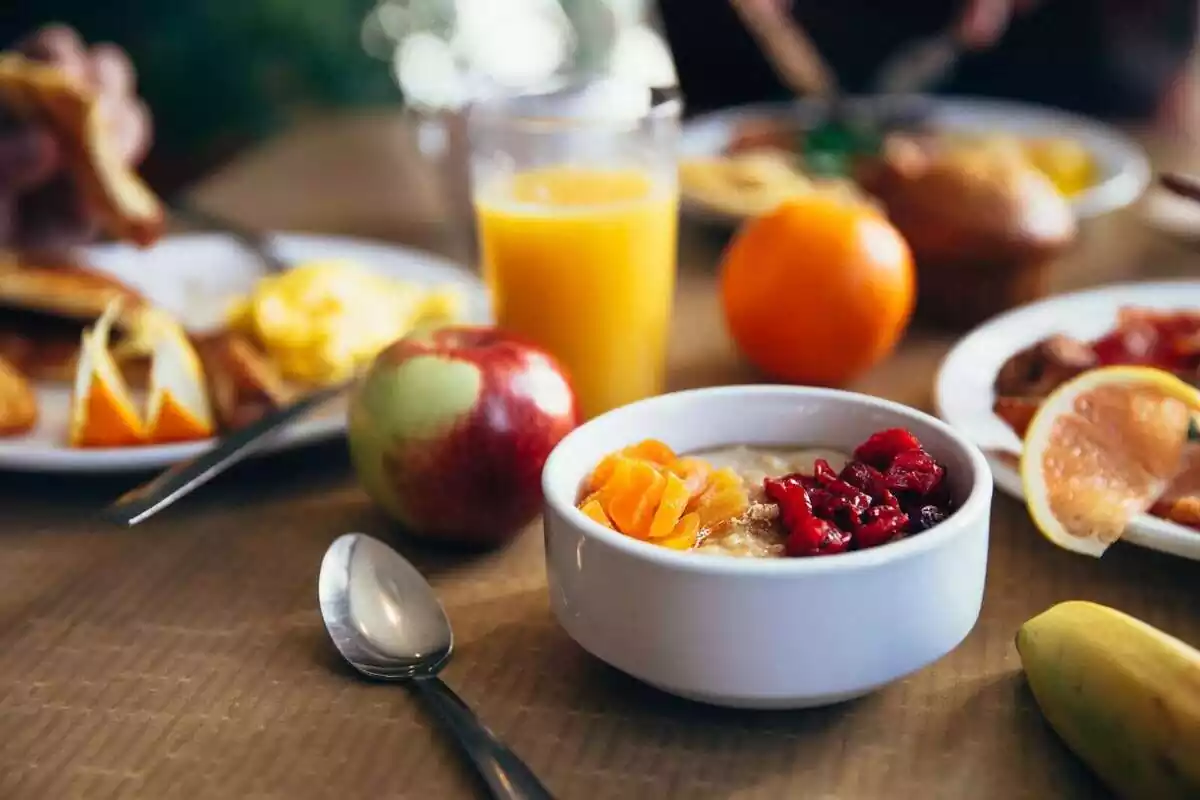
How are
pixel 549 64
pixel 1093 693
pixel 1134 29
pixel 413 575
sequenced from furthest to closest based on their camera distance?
pixel 549 64, pixel 1134 29, pixel 413 575, pixel 1093 693

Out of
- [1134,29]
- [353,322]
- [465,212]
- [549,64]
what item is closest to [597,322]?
[353,322]

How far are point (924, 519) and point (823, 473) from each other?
7cm

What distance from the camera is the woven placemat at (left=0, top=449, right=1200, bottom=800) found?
2.17ft

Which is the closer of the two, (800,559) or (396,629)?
(800,559)

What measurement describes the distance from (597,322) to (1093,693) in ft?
2.10

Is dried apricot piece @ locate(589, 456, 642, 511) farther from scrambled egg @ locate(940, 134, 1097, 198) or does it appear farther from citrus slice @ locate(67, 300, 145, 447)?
scrambled egg @ locate(940, 134, 1097, 198)

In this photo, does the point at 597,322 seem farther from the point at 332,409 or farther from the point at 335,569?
the point at 335,569

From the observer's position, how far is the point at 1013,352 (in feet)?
3.75

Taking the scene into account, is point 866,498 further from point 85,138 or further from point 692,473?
point 85,138

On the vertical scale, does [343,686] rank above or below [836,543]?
below

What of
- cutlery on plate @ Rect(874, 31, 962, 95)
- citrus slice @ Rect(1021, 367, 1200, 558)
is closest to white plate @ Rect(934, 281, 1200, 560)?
citrus slice @ Rect(1021, 367, 1200, 558)

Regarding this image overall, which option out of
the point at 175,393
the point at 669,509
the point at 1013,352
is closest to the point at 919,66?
the point at 1013,352

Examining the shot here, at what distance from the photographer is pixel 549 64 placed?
11.9 feet

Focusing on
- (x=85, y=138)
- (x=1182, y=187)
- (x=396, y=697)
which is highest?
(x=85, y=138)
